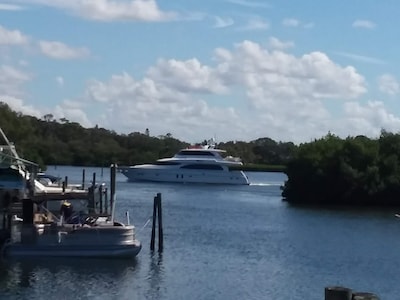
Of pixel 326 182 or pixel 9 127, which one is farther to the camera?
pixel 9 127

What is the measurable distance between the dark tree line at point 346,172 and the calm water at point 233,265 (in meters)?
27.9

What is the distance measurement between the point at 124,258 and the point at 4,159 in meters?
10.7

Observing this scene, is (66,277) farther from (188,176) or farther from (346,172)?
(188,176)

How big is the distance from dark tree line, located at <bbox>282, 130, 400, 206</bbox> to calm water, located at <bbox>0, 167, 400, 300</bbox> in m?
27.9

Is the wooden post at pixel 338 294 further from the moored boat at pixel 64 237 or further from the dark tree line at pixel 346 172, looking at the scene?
the dark tree line at pixel 346 172

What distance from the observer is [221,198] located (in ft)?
399

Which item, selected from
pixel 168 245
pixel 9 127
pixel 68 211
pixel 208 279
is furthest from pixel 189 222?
pixel 9 127

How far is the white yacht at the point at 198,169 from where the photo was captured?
160625mm

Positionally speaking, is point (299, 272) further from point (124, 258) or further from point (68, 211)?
point (68, 211)

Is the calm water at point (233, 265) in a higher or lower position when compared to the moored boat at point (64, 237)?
lower

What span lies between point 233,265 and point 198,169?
111728mm

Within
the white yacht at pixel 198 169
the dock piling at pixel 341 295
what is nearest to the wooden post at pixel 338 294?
the dock piling at pixel 341 295

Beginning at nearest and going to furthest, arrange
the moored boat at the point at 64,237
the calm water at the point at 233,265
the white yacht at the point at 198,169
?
1. the calm water at the point at 233,265
2. the moored boat at the point at 64,237
3. the white yacht at the point at 198,169

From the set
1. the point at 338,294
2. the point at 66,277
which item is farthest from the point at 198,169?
the point at 338,294
